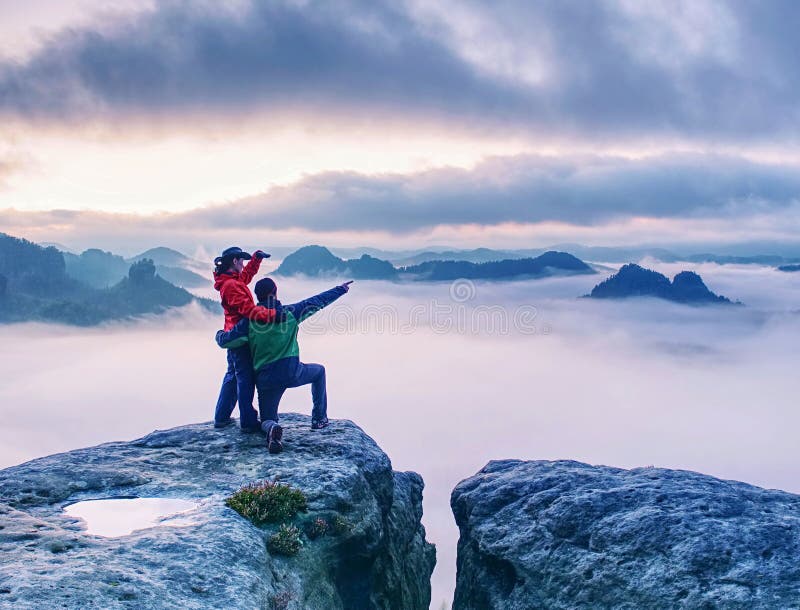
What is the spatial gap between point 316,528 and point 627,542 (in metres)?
7.84

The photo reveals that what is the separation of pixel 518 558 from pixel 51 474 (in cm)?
1260

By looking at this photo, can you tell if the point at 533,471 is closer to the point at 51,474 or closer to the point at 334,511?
the point at 334,511

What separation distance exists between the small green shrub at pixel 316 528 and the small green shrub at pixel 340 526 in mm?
363

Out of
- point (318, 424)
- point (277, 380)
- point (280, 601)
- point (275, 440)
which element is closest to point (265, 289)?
point (277, 380)

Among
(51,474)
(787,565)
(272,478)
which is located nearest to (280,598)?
(272,478)

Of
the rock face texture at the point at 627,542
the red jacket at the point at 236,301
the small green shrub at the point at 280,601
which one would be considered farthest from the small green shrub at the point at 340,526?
the red jacket at the point at 236,301

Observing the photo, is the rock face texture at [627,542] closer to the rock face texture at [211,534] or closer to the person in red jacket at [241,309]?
the rock face texture at [211,534]

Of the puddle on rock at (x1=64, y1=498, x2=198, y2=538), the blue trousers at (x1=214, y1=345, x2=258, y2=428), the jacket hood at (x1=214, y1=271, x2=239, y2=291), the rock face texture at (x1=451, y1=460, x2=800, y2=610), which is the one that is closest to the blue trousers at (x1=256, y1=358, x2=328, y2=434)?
the blue trousers at (x1=214, y1=345, x2=258, y2=428)

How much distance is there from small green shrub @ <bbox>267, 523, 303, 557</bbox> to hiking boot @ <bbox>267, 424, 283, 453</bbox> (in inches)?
144

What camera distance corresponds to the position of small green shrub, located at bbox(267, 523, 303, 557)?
1406 cm

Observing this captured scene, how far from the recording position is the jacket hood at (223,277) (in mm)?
18906

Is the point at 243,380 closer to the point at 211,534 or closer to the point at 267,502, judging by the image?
the point at 267,502

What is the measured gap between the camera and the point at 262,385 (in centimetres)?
1933

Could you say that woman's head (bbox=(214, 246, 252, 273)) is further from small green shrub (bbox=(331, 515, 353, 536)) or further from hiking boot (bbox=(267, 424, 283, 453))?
small green shrub (bbox=(331, 515, 353, 536))
